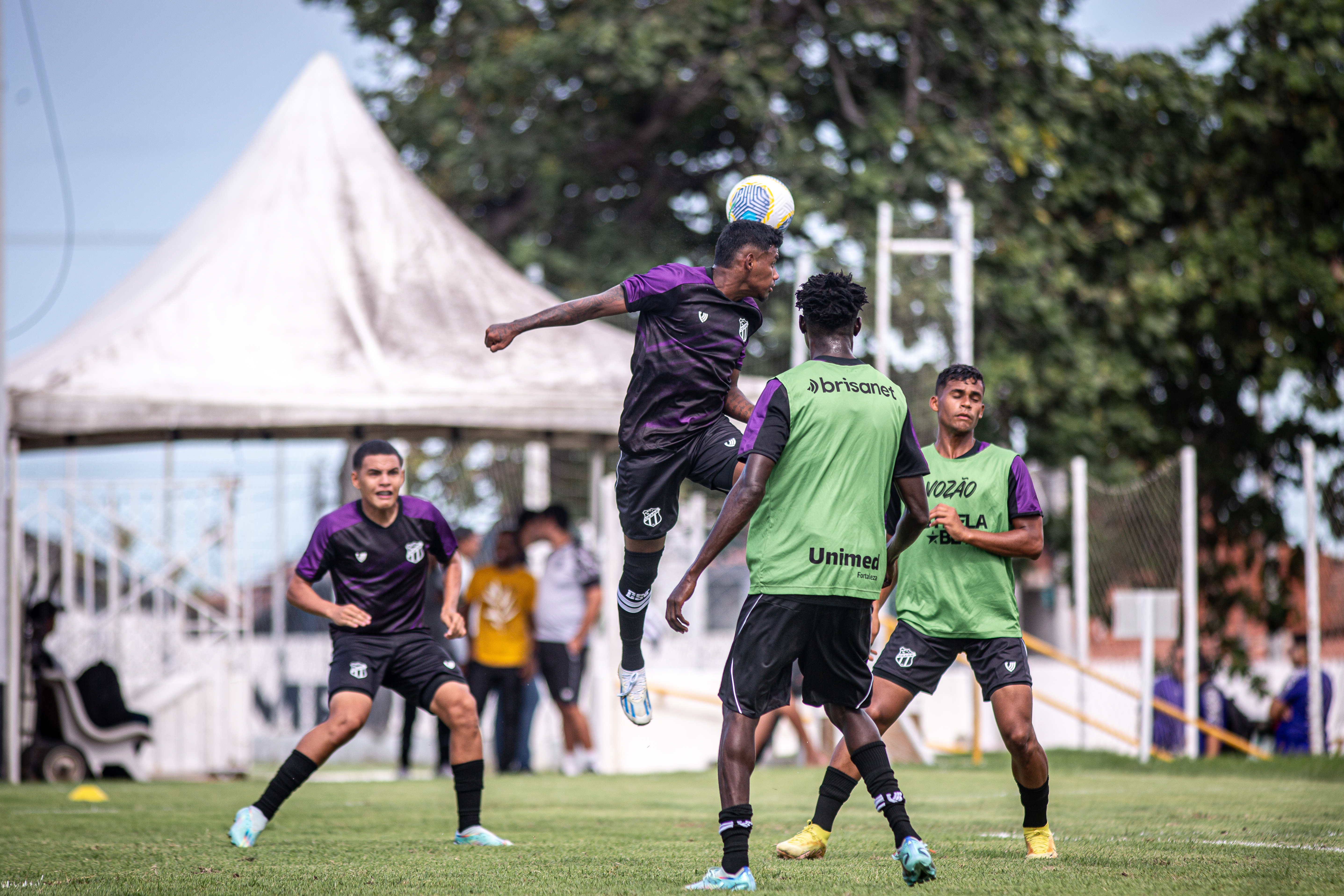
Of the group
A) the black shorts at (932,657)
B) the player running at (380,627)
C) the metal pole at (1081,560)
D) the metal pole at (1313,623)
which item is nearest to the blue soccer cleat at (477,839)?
the player running at (380,627)

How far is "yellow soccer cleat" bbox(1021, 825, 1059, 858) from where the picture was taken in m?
6.18

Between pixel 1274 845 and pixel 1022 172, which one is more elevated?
pixel 1022 172

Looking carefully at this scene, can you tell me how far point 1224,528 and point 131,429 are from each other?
46.6ft

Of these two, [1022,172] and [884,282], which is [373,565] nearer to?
[884,282]

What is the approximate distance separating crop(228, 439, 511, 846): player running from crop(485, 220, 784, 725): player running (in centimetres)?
95

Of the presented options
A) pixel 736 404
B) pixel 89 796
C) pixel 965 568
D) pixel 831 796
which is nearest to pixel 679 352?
pixel 736 404

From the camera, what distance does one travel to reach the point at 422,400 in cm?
1289

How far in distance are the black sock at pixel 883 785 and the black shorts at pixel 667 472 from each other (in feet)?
4.58

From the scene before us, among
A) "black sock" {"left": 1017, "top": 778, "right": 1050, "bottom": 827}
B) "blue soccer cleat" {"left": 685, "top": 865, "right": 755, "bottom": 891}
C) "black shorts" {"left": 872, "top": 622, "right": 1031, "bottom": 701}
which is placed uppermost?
"black shorts" {"left": 872, "top": 622, "right": 1031, "bottom": 701}

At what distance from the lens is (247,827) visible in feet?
23.2

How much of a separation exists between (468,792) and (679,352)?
7.85 ft

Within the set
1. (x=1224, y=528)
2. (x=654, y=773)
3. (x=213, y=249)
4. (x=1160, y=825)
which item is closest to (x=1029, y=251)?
(x=1224, y=528)

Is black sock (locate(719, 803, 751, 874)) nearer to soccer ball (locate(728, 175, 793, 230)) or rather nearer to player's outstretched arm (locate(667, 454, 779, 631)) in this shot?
player's outstretched arm (locate(667, 454, 779, 631))

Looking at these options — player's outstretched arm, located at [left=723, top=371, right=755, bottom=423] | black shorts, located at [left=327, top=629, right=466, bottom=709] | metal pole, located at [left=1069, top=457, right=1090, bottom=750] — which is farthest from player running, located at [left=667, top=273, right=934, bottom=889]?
metal pole, located at [left=1069, top=457, right=1090, bottom=750]
